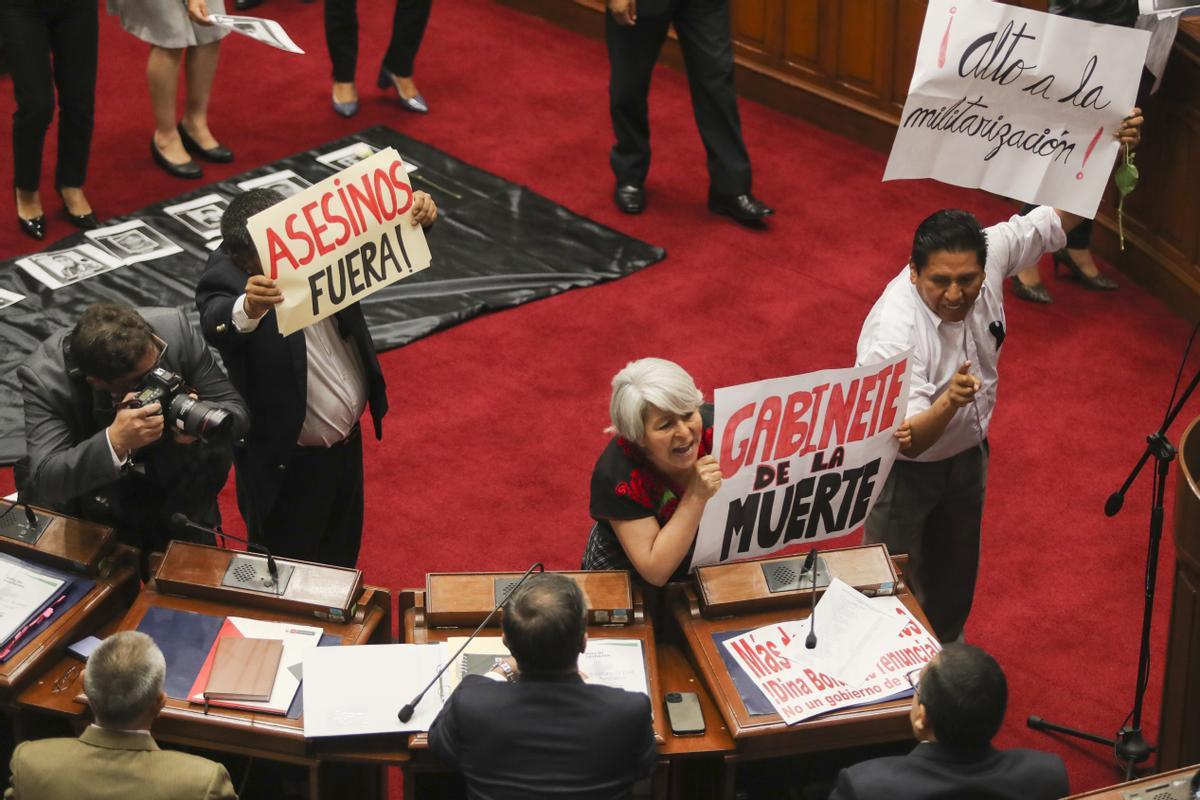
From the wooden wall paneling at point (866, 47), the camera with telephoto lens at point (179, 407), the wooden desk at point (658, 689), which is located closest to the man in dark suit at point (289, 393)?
the camera with telephoto lens at point (179, 407)

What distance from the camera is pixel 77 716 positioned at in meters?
3.23

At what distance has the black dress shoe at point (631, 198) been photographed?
22.9 feet

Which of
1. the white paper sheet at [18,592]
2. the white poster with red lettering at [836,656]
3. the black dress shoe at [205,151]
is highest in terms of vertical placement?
the white paper sheet at [18,592]

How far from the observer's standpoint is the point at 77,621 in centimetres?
342

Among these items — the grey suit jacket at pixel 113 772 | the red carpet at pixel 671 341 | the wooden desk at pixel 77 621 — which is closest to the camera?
the grey suit jacket at pixel 113 772

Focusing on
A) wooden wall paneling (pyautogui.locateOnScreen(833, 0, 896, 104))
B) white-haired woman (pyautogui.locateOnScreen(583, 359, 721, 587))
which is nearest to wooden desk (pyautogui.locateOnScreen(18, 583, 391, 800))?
white-haired woman (pyautogui.locateOnScreen(583, 359, 721, 587))

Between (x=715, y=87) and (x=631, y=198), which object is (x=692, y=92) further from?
(x=631, y=198)

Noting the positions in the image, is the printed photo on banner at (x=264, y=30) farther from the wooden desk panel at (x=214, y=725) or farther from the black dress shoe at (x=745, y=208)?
the wooden desk panel at (x=214, y=725)

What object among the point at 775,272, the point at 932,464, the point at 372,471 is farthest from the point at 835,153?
the point at 932,464

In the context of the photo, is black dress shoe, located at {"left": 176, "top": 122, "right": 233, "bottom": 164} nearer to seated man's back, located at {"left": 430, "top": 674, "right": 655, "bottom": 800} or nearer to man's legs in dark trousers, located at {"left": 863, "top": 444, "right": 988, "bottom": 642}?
man's legs in dark trousers, located at {"left": 863, "top": 444, "right": 988, "bottom": 642}

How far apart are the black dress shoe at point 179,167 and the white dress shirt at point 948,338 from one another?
4.34 metres

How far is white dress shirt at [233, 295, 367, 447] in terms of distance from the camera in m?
3.97

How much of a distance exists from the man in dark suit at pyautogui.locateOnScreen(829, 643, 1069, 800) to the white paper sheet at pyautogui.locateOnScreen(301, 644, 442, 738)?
0.97m

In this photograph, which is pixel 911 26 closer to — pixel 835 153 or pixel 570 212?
pixel 835 153
